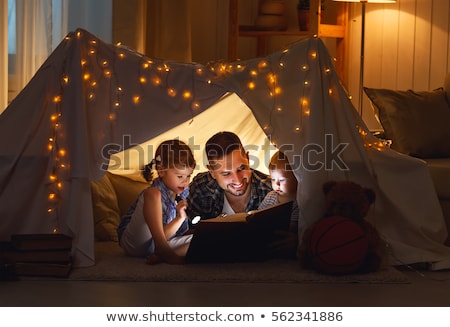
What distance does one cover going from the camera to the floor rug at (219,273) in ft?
10.3

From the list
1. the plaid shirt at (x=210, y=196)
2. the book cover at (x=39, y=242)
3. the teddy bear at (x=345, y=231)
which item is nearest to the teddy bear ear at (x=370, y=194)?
the teddy bear at (x=345, y=231)

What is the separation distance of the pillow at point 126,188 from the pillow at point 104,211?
0.15ft

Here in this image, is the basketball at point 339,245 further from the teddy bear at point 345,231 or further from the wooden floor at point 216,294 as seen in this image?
the wooden floor at point 216,294

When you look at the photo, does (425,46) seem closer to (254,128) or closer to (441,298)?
(254,128)

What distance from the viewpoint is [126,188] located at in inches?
164

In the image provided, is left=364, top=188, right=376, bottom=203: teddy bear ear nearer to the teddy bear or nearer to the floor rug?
the teddy bear

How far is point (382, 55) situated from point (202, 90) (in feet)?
7.72

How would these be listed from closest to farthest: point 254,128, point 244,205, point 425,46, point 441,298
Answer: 1. point 441,298
2. point 244,205
3. point 254,128
4. point 425,46

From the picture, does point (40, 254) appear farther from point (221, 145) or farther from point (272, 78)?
point (272, 78)

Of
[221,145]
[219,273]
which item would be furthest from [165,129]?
[219,273]

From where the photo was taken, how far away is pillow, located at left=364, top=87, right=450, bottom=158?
14.1 ft

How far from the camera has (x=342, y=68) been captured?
18.2 ft

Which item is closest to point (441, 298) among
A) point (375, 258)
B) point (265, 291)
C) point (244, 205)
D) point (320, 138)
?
point (375, 258)

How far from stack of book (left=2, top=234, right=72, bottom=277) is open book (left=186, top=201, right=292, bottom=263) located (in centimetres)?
47
